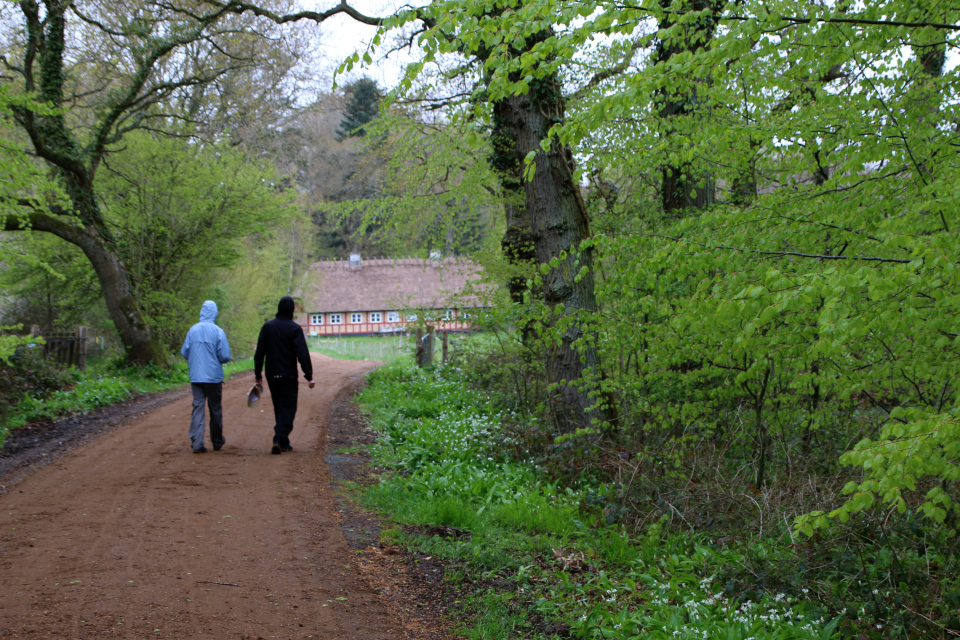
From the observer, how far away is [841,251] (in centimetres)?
548

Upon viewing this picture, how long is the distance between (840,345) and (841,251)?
9.08ft

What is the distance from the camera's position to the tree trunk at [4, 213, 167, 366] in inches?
605

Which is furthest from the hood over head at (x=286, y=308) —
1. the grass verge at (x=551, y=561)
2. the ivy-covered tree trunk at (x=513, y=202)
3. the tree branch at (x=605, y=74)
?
the tree branch at (x=605, y=74)

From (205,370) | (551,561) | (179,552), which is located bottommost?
(551,561)

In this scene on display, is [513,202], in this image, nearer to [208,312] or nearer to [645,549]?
[208,312]

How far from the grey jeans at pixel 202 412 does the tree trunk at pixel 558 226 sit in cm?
423

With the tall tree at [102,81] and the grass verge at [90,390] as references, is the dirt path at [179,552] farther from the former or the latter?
the tall tree at [102,81]

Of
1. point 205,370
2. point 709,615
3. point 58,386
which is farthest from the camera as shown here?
point 58,386

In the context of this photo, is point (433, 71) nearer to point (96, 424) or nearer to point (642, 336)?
point (96, 424)

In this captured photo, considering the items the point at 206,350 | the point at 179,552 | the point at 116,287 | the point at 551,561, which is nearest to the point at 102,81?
the point at 116,287

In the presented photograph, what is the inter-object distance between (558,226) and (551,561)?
357 centimetres

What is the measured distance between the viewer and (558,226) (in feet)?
23.9

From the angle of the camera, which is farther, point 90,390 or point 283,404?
point 90,390

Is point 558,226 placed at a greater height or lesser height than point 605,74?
lesser
